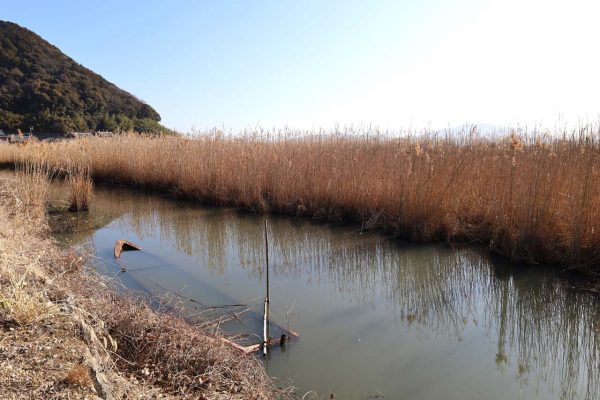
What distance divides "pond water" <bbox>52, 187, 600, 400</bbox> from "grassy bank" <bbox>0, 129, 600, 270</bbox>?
309mm

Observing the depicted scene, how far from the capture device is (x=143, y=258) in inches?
179

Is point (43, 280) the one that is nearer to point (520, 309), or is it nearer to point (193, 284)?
point (193, 284)

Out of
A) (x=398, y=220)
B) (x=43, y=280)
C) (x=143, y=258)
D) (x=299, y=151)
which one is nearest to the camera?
(x=43, y=280)

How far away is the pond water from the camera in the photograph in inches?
87.7

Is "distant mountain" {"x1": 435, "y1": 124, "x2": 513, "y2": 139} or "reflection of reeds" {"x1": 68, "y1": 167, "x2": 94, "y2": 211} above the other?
"distant mountain" {"x1": 435, "y1": 124, "x2": 513, "y2": 139}

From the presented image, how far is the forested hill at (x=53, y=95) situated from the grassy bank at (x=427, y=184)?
23.2 metres

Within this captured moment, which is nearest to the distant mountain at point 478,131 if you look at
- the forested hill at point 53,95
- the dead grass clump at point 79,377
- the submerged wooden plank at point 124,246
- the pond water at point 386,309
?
the pond water at point 386,309

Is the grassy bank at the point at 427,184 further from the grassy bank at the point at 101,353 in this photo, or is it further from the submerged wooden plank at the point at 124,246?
the grassy bank at the point at 101,353

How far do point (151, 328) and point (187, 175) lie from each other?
654 cm

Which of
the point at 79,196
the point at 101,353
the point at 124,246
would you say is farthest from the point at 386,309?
the point at 79,196

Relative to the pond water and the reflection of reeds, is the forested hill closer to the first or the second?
the reflection of reeds

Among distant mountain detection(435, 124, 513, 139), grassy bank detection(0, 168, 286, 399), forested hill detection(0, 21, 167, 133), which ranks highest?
forested hill detection(0, 21, 167, 133)

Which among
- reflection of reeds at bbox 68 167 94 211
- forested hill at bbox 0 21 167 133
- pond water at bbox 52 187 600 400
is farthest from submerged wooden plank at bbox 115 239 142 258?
forested hill at bbox 0 21 167 133

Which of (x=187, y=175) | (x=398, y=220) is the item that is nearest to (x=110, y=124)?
(x=187, y=175)
